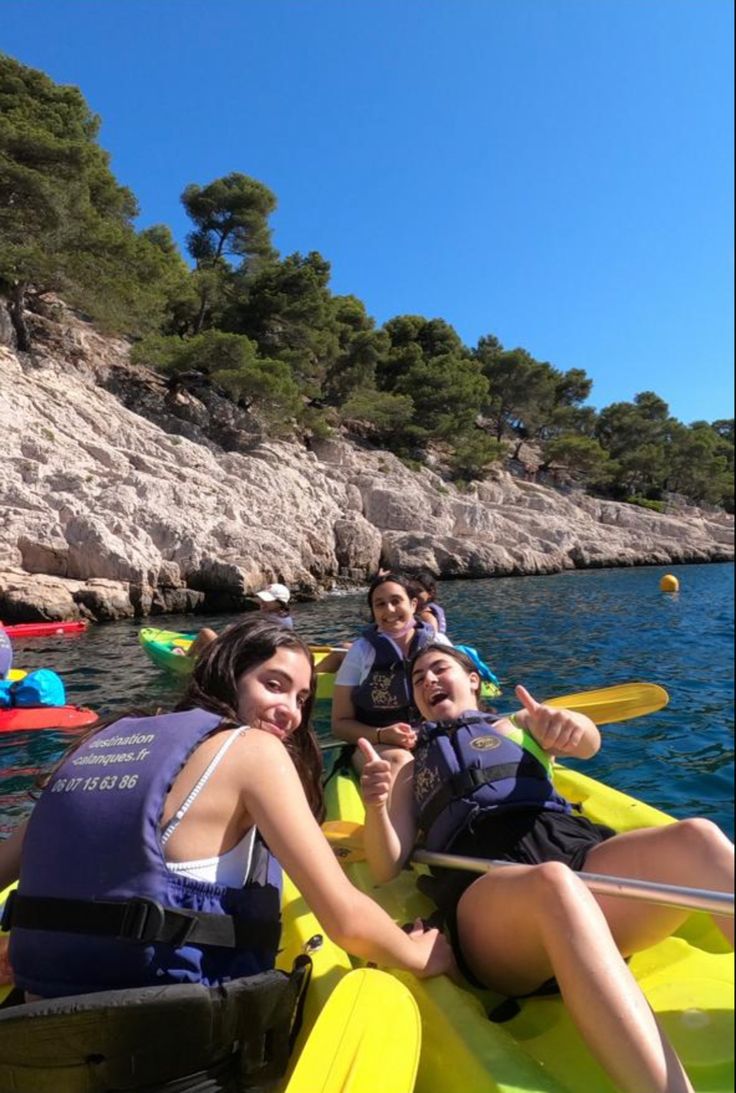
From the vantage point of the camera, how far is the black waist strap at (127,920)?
55.4 inches

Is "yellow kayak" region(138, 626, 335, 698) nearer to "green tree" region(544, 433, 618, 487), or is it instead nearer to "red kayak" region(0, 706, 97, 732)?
"red kayak" region(0, 706, 97, 732)

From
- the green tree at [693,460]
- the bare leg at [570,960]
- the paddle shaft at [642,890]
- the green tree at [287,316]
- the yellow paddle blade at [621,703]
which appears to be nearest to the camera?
the paddle shaft at [642,890]

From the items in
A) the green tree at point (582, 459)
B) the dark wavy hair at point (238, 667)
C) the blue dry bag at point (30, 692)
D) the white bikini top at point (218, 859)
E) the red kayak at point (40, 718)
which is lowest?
the red kayak at point (40, 718)

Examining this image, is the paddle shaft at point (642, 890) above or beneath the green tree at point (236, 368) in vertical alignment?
beneath

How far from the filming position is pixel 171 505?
57.4 feet

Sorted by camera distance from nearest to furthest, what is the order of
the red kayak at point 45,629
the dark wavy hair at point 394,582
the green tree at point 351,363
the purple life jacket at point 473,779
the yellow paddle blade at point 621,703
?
the purple life jacket at point 473,779 → the yellow paddle blade at point 621,703 → the dark wavy hair at point 394,582 → the red kayak at point 45,629 → the green tree at point 351,363

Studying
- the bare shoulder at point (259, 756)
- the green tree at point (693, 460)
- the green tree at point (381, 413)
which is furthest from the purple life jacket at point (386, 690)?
the green tree at point (693, 460)

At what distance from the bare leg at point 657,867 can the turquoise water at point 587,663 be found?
0.27 metres

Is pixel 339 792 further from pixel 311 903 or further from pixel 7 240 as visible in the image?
pixel 7 240

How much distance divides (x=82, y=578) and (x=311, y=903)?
15103mm

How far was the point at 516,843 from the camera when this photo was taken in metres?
2.10

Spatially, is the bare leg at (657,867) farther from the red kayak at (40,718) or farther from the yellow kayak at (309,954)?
the red kayak at (40,718)

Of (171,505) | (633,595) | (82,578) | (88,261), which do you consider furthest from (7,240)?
(633,595)

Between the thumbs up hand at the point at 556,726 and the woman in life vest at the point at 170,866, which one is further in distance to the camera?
the thumbs up hand at the point at 556,726
